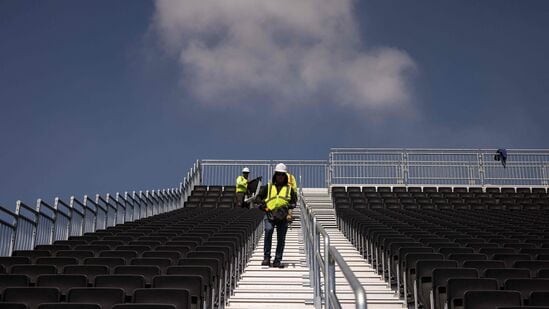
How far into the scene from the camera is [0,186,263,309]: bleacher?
4.62 meters

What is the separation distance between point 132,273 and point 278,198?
3.82 m

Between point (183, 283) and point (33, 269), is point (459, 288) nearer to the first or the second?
point (183, 283)

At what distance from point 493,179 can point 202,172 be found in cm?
1381

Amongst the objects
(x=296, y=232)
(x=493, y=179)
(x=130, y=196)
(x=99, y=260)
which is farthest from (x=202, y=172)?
(x=99, y=260)

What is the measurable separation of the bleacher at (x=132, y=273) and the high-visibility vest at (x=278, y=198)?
82 cm

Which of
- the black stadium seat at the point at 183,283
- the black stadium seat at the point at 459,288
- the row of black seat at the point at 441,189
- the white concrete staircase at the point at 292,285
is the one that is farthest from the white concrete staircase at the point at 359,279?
the row of black seat at the point at 441,189

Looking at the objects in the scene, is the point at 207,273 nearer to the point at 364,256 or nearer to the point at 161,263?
the point at 161,263

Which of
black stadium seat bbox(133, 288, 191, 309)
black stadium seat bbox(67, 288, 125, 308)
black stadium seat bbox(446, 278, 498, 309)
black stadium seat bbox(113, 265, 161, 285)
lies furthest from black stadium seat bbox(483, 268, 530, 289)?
black stadium seat bbox(67, 288, 125, 308)

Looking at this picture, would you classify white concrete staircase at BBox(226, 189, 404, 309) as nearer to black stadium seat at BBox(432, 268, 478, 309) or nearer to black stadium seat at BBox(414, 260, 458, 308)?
black stadium seat at BBox(414, 260, 458, 308)

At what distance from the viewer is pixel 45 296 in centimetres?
473

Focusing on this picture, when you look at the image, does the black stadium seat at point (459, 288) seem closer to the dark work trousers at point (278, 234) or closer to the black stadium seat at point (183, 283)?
the black stadium seat at point (183, 283)

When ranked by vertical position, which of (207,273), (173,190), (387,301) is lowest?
(387,301)

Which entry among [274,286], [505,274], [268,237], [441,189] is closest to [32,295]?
[274,286]

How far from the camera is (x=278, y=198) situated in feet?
30.6
